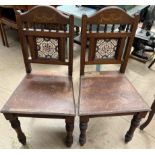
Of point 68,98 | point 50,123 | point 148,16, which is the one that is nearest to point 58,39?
point 68,98

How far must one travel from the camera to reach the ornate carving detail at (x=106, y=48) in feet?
4.29

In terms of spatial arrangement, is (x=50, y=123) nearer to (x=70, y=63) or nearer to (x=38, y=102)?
(x=38, y=102)

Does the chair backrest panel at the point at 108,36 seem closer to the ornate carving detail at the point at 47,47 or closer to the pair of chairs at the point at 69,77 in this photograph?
the pair of chairs at the point at 69,77

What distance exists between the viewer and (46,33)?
4.05 feet

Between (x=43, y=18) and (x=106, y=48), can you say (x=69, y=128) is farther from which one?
(x=43, y=18)

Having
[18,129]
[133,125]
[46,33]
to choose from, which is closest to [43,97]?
[18,129]

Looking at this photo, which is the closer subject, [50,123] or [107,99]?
[107,99]

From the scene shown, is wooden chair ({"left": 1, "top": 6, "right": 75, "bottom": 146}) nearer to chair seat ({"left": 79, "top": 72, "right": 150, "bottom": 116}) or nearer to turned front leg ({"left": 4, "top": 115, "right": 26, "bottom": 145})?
turned front leg ({"left": 4, "top": 115, "right": 26, "bottom": 145})

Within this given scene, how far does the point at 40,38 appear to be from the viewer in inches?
50.7

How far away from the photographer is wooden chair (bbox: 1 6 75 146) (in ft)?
3.79

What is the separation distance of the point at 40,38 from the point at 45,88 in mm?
358

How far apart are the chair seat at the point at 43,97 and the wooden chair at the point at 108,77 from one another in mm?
102

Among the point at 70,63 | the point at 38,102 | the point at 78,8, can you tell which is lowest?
the point at 38,102

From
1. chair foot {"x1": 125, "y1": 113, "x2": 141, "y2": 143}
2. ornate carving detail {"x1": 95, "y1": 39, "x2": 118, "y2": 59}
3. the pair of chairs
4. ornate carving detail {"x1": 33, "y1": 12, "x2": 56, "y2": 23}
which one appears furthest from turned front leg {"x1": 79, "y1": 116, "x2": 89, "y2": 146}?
ornate carving detail {"x1": 33, "y1": 12, "x2": 56, "y2": 23}
